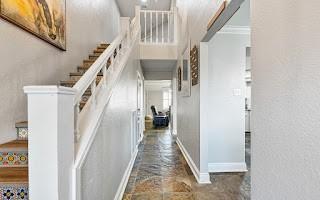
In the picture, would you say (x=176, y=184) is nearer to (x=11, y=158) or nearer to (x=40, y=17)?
(x=11, y=158)

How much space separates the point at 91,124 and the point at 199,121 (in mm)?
1753

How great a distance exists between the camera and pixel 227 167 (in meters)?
3.16

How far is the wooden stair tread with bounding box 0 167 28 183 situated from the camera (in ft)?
3.73

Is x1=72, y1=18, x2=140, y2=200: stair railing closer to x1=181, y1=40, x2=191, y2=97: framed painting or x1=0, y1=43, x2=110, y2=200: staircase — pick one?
x1=0, y1=43, x2=110, y2=200: staircase

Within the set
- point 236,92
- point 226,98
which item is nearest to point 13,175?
point 226,98

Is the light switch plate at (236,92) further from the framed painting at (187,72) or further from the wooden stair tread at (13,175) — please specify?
the wooden stair tread at (13,175)

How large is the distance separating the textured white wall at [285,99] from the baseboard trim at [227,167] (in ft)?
6.40

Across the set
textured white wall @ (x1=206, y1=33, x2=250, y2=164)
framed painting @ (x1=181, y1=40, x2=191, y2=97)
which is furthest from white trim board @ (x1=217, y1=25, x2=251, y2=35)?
framed painting @ (x1=181, y1=40, x2=191, y2=97)

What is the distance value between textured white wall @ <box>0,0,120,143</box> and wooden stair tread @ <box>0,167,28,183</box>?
41cm

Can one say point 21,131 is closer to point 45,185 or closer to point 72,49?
point 45,185

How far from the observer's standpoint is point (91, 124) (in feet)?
4.50

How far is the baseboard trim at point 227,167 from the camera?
3.14 metres

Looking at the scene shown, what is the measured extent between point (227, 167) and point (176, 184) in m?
1.00

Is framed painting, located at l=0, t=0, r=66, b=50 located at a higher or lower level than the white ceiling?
lower
